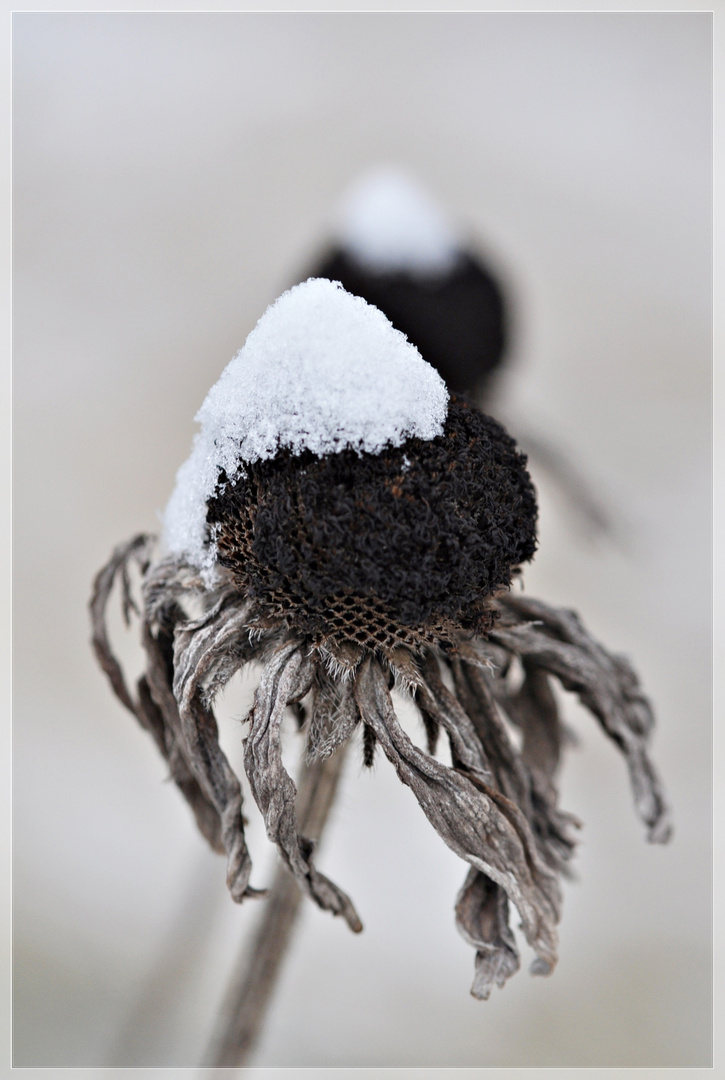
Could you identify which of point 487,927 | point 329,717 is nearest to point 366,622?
point 329,717

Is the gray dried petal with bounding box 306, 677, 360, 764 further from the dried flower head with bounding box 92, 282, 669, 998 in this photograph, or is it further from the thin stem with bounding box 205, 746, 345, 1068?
the thin stem with bounding box 205, 746, 345, 1068

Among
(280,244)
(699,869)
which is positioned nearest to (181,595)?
(280,244)

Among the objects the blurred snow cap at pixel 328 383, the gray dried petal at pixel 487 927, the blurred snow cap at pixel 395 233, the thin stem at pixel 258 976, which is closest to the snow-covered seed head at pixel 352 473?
the blurred snow cap at pixel 328 383

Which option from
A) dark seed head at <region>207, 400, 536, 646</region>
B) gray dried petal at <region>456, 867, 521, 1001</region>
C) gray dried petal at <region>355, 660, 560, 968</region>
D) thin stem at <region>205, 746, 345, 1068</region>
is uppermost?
dark seed head at <region>207, 400, 536, 646</region>

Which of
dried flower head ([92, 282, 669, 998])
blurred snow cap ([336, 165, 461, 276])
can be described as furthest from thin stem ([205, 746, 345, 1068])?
blurred snow cap ([336, 165, 461, 276])

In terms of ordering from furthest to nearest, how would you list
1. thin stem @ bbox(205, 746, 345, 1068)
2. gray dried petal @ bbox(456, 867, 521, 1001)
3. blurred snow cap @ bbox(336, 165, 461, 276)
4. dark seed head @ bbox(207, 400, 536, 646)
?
1. blurred snow cap @ bbox(336, 165, 461, 276)
2. thin stem @ bbox(205, 746, 345, 1068)
3. gray dried petal @ bbox(456, 867, 521, 1001)
4. dark seed head @ bbox(207, 400, 536, 646)
